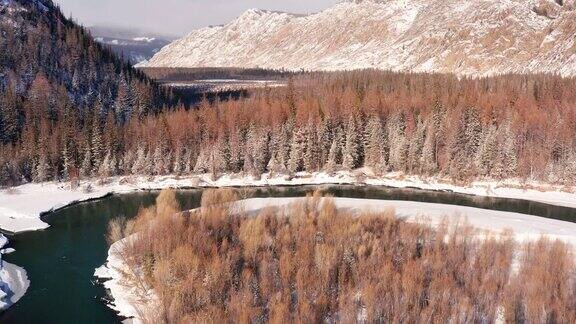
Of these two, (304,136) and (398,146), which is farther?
(304,136)

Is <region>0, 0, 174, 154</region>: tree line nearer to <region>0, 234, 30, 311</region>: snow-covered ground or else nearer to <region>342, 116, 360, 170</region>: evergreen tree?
<region>0, 234, 30, 311</region>: snow-covered ground

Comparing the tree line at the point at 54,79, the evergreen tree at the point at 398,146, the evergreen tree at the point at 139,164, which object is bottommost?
the evergreen tree at the point at 139,164

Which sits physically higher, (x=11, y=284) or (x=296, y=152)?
(x=296, y=152)

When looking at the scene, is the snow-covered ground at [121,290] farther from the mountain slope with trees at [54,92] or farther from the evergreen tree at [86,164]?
the mountain slope with trees at [54,92]

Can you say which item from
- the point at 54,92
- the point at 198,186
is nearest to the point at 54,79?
the point at 54,92

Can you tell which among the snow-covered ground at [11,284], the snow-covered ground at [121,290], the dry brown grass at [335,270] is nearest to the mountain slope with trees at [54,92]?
the snow-covered ground at [11,284]

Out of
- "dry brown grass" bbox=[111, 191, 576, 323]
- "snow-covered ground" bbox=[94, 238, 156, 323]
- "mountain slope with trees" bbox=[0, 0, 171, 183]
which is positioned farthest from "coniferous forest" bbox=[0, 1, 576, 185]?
"dry brown grass" bbox=[111, 191, 576, 323]

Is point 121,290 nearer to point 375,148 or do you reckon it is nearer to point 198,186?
point 198,186

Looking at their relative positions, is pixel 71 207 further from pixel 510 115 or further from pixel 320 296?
pixel 510 115
